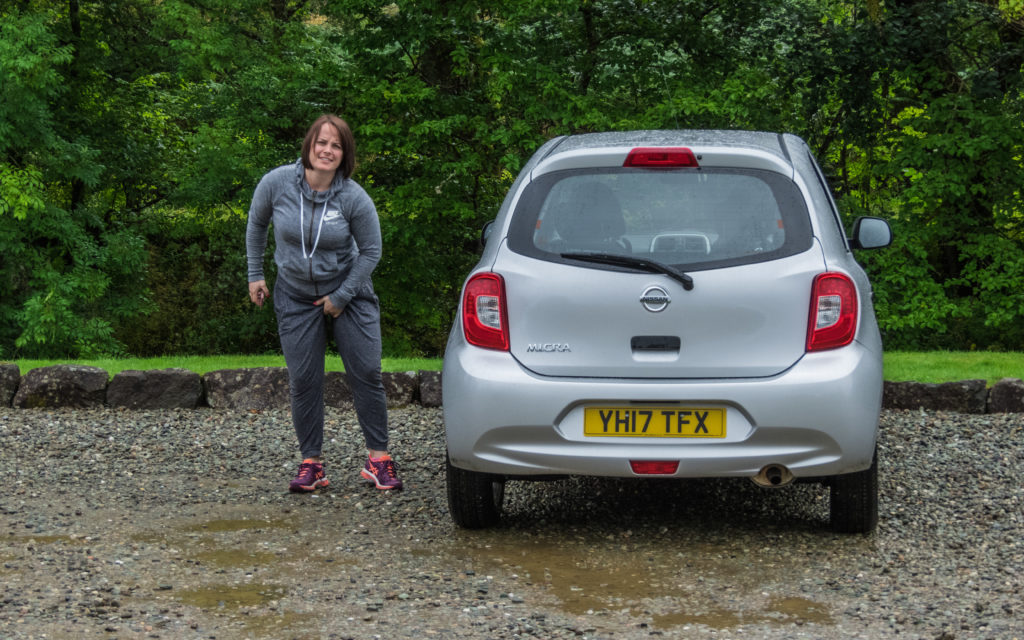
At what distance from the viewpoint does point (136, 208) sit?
23.0 meters

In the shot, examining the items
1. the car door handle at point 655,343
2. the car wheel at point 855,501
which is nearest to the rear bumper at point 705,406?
the car door handle at point 655,343

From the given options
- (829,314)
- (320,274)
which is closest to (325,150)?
(320,274)

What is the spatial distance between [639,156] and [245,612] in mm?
2462

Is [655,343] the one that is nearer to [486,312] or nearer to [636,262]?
[636,262]

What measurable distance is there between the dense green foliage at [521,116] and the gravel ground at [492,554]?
24.4ft

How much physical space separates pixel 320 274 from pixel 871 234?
2755mm

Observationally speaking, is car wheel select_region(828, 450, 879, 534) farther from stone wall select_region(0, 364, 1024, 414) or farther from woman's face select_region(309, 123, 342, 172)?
stone wall select_region(0, 364, 1024, 414)

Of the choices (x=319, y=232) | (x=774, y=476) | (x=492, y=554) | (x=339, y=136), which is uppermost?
(x=339, y=136)

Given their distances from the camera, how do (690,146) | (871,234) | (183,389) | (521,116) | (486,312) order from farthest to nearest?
(521,116)
(183,389)
(871,234)
(690,146)
(486,312)

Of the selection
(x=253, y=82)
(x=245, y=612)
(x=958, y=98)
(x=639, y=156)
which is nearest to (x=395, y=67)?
(x=253, y=82)

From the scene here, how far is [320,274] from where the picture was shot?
6.40 m

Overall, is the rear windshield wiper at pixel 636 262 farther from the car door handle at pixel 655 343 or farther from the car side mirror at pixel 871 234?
the car side mirror at pixel 871 234

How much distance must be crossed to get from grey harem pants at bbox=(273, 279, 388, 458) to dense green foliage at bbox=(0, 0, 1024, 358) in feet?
24.5

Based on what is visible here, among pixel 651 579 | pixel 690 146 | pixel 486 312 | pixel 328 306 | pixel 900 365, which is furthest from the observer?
pixel 900 365
